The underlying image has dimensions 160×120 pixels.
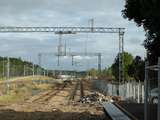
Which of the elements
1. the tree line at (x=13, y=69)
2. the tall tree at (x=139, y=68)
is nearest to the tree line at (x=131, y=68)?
the tall tree at (x=139, y=68)

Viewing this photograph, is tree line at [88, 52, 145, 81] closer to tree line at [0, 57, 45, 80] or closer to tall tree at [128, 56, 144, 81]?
tall tree at [128, 56, 144, 81]

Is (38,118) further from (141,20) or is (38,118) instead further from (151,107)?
(151,107)

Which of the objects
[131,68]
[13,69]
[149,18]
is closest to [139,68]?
[149,18]

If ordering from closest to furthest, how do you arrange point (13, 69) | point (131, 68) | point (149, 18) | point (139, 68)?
point (149, 18), point (139, 68), point (131, 68), point (13, 69)

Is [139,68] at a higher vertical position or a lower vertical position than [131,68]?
higher

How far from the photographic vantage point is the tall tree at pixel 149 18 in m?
16.9

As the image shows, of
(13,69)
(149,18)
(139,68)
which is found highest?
(149,18)

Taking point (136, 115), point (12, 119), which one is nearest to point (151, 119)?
point (136, 115)

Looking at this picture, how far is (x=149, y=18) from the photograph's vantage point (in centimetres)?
1784

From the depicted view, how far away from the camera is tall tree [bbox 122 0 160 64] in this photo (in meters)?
16.9

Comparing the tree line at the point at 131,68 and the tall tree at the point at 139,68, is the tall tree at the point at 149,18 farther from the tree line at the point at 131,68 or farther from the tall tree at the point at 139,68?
the tall tree at the point at 139,68

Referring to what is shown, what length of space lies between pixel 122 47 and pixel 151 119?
64.3 m

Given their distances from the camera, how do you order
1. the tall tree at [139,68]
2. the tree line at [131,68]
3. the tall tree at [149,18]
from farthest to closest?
the tree line at [131,68] → the tall tree at [139,68] → the tall tree at [149,18]

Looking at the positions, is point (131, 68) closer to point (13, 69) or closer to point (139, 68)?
point (13, 69)
